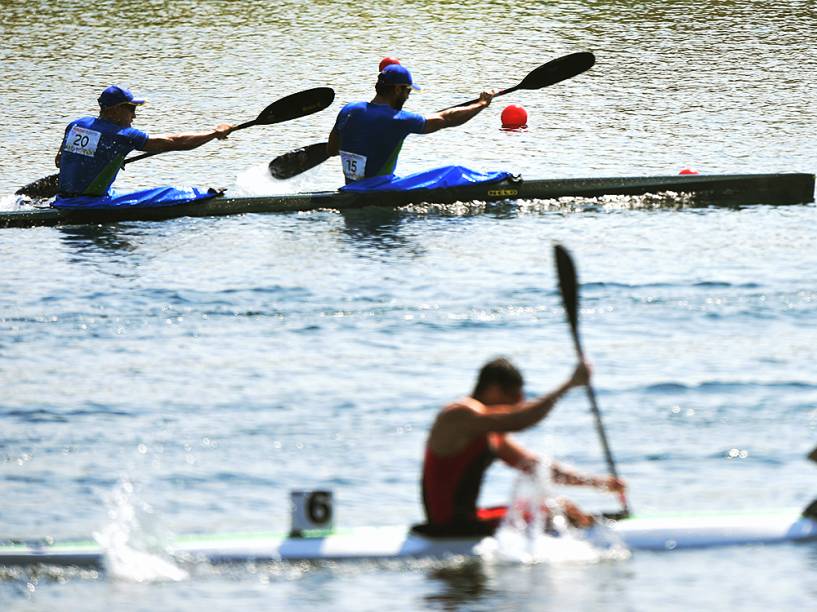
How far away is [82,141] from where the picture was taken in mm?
16484

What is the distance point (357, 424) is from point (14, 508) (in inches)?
95.0

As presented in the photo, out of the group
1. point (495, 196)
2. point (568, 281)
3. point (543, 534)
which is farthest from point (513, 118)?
point (543, 534)

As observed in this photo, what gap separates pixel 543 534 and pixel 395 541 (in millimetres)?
780

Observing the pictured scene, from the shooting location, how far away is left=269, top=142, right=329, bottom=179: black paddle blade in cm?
1795

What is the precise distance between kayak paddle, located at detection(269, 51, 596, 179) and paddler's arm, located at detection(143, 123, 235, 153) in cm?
127

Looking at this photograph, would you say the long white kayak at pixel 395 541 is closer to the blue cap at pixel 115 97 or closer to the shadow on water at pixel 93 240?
the shadow on water at pixel 93 240

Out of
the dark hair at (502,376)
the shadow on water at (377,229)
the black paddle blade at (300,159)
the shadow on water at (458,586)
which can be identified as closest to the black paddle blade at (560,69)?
the black paddle blade at (300,159)

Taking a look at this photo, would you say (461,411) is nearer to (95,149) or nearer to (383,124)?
(383,124)

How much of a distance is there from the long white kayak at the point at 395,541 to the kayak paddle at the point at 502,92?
9.39m

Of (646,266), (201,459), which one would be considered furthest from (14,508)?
(646,266)

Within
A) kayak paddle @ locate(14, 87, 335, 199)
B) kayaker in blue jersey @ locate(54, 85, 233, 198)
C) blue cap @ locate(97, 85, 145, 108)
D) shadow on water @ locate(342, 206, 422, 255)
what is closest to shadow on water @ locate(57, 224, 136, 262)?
kayaker in blue jersey @ locate(54, 85, 233, 198)

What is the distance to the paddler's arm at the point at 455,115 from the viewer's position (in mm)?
16953

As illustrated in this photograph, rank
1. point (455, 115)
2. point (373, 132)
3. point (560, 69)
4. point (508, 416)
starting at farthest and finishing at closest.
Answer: point (560, 69), point (455, 115), point (373, 132), point (508, 416)

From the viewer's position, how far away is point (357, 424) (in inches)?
437
